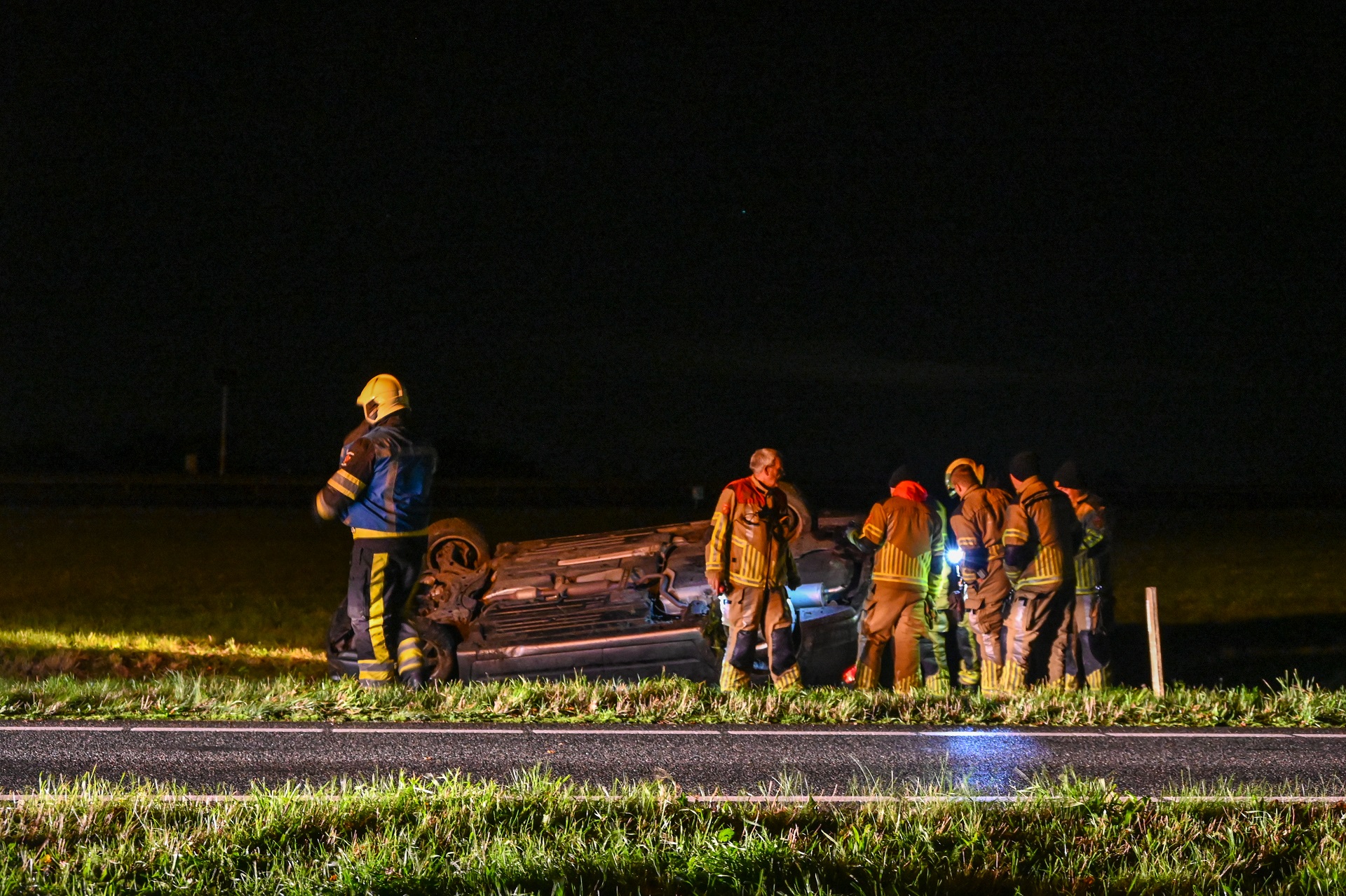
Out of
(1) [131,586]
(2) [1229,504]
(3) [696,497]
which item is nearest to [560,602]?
(1) [131,586]

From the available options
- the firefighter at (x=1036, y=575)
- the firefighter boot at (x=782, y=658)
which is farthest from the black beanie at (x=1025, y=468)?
the firefighter boot at (x=782, y=658)

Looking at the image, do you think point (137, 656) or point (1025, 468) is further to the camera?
point (137, 656)

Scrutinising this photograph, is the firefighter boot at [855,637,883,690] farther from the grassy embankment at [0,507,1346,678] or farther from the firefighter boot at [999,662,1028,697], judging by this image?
the grassy embankment at [0,507,1346,678]

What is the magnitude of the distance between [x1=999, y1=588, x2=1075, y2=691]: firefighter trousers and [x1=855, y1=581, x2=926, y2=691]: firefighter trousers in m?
0.70

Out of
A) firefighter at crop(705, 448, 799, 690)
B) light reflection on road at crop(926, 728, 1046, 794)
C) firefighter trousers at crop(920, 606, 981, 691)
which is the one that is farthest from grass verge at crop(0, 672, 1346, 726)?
firefighter trousers at crop(920, 606, 981, 691)

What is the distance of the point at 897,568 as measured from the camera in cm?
945

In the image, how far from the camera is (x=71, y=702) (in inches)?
297

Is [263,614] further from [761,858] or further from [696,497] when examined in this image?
[696,497]

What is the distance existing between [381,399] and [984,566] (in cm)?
449

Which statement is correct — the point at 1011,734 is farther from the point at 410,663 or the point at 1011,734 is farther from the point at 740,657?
the point at 410,663

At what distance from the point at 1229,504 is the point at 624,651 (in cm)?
4071

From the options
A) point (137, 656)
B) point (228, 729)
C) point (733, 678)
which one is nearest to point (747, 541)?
point (733, 678)

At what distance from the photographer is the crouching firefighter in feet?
27.3

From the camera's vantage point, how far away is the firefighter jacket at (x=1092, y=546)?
1023 centimetres
